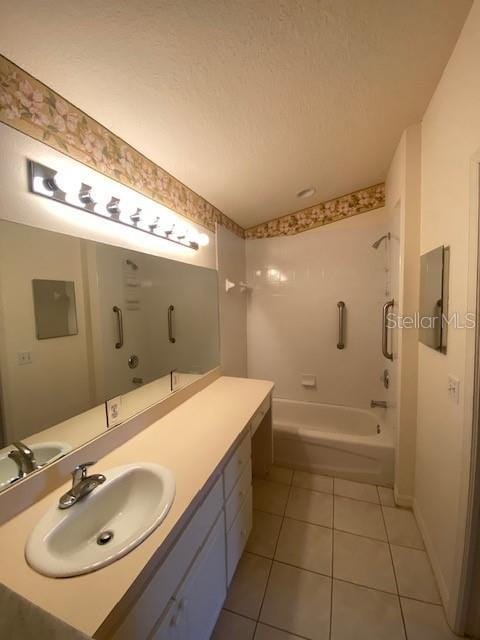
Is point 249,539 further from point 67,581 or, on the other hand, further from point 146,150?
point 146,150

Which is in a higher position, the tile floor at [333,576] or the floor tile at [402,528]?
the floor tile at [402,528]

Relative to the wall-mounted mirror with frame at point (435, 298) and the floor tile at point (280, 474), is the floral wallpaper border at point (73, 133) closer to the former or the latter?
the wall-mounted mirror with frame at point (435, 298)

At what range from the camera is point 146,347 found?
154cm

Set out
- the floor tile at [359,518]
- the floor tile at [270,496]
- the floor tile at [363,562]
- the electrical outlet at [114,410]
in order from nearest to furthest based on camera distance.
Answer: the electrical outlet at [114,410]
the floor tile at [363,562]
the floor tile at [359,518]
the floor tile at [270,496]

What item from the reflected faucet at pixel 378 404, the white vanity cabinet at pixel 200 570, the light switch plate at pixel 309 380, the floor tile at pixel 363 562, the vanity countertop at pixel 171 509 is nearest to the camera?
the vanity countertop at pixel 171 509

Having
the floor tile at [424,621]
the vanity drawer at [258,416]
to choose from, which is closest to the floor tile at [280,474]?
the vanity drawer at [258,416]

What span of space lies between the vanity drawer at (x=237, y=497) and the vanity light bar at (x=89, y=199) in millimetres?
1475

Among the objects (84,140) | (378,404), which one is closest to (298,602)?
(378,404)

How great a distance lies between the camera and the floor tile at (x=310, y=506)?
1.80 m

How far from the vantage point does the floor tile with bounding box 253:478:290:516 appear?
190cm

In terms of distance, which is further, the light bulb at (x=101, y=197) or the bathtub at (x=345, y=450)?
the bathtub at (x=345, y=450)

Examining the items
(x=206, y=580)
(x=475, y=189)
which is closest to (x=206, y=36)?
(x=475, y=189)

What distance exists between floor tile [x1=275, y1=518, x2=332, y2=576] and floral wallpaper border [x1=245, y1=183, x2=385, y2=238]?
8.57ft

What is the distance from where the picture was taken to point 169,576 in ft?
2.53
